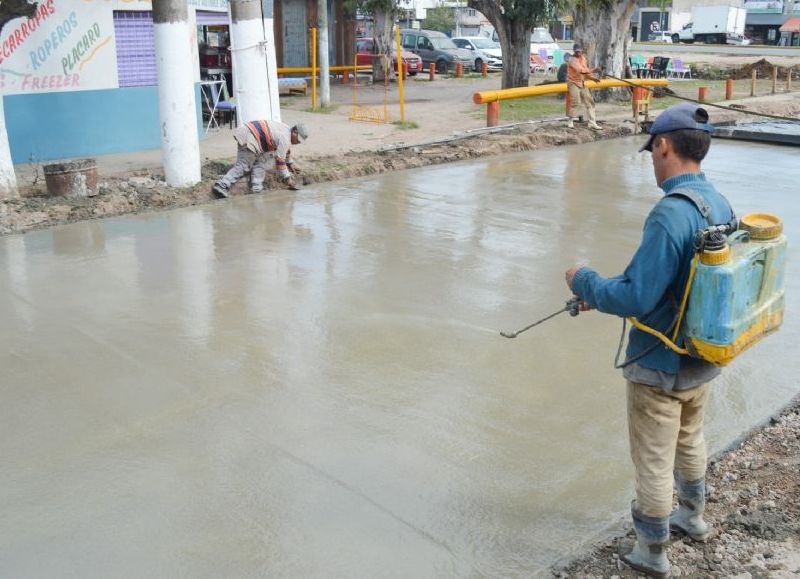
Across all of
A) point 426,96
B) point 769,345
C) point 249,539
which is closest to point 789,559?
point 249,539

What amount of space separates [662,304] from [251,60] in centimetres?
998

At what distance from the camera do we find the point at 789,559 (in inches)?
139

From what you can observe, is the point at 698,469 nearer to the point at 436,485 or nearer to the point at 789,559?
the point at 789,559

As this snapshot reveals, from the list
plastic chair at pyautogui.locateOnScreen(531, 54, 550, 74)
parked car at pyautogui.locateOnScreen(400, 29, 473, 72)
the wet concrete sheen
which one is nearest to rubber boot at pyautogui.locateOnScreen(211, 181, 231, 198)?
the wet concrete sheen

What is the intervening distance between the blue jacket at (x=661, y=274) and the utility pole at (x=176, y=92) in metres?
8.13

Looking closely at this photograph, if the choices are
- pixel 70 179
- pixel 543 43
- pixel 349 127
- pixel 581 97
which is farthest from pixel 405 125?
pixel 543 43

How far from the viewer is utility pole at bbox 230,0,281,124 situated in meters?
12.2

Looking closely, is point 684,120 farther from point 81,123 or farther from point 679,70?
point 679,70

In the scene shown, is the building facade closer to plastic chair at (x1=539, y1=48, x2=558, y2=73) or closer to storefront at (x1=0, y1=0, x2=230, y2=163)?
storefront at (x1=0, y1=0, x2=230, y2=163)

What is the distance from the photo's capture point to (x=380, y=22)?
88.6 feet

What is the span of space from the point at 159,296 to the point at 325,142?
774 cm

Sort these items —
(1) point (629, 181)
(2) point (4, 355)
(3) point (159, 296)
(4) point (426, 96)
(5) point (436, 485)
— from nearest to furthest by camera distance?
1. (5) point (436, 485)
2. (2) point (4, 355)
3. (3) point (159, 296)
4. (1) point (629, 181)
5. (4) point (426, 96)

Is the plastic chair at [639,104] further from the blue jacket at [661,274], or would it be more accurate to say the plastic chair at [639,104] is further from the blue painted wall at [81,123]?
the blue jacket at [661,274]

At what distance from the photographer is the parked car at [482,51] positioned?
108ft
